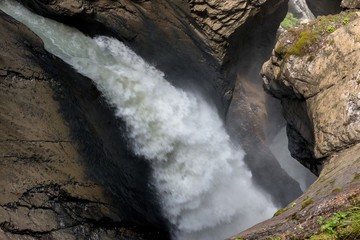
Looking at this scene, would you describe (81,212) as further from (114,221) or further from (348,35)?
(348,35)

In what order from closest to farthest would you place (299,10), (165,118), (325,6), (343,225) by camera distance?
(343,225), (165,118), (325,6), (299,10)

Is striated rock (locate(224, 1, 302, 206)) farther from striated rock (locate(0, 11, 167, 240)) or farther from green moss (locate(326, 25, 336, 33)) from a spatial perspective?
striated rock (locate(0, 11, 167, 240))

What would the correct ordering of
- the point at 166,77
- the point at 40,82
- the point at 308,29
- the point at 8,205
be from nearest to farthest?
the point at 8,205 → the point at 40,82 → the point at 308,29 → the point at 166,77

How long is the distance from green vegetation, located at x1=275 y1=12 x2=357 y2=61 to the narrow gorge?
0.15 feet

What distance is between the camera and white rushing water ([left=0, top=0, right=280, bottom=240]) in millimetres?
10172

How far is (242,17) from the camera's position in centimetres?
1213

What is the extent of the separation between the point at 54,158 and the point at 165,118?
187 inches

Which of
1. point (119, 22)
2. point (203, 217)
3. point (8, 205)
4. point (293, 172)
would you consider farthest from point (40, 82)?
point (293, 172)

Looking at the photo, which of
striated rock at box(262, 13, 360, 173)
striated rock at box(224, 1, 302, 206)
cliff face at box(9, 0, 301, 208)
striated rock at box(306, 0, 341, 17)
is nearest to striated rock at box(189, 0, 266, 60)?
cliff face at box(9, 0, 301, 208)

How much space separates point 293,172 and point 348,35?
1383 centimetres

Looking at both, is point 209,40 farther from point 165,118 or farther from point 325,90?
point 325,90

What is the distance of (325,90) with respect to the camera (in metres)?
8.96

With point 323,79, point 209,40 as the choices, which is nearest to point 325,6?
point 209,40

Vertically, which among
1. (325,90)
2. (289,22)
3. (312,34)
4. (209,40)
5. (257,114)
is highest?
(289,22)
